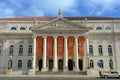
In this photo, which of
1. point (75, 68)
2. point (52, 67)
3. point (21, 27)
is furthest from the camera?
point (21, 27)

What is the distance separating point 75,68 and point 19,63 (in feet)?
43.3

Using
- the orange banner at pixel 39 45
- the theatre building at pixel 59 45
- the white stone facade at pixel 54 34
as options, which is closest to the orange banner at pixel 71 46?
the theatre building at pixel 59 45

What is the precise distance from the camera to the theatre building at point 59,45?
160 ft

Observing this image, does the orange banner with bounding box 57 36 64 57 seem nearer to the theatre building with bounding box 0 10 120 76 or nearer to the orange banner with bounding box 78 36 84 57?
the theatre building with bounding box 0 10 120 76

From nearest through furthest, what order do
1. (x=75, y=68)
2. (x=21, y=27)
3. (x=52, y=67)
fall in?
(x=75, y=68)
(x=52, y=67)
(x=21, y=27)

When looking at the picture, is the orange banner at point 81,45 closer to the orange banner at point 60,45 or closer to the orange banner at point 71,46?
the orange banner at point 71,46

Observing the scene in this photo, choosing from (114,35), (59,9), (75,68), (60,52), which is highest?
(59,9)

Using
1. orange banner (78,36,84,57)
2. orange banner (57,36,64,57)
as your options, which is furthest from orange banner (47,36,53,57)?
orange banner (78,36,84,57)

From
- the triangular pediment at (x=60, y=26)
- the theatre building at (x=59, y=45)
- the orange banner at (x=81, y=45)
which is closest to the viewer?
the theatre building at (x=59, y=45)

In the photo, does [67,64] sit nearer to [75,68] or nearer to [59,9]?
[75,68]

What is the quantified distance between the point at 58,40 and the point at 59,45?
113cm

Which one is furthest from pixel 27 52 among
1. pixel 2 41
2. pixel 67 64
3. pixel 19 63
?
pixel 67 64

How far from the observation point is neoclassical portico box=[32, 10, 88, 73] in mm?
48844

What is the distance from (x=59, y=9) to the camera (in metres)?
50.8
